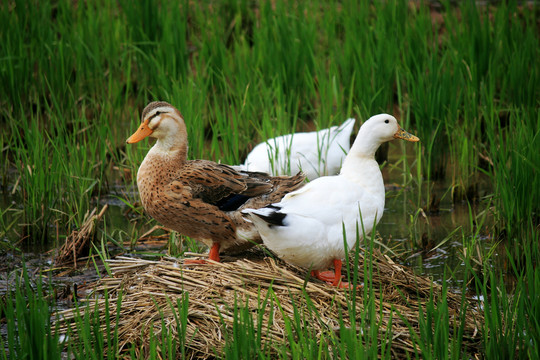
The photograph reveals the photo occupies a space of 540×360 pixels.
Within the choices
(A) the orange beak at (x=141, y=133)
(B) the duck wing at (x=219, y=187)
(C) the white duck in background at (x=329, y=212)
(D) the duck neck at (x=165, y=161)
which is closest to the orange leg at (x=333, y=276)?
(C) the white duck in background at (x=329, y=212)

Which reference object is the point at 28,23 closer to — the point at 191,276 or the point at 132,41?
the point at 132,41

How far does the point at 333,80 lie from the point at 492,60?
5.38ft

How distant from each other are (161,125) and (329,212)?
1.19 meters

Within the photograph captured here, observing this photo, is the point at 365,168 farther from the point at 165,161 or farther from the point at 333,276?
the point at 165,161

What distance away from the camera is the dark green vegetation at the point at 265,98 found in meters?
4.78

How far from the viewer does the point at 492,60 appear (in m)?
6.38

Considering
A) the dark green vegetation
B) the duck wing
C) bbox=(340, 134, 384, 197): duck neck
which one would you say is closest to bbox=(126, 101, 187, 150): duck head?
the duck wing

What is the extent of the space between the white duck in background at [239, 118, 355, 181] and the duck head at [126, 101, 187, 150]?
0.90m

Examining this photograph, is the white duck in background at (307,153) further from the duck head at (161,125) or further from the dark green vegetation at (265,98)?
the duck head at (161,125)

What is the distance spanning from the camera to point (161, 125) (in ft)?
13.5

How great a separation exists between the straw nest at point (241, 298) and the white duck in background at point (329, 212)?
15 centimetres

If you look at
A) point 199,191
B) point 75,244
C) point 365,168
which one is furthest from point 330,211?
point 75,244

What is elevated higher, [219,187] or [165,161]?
[165,161]

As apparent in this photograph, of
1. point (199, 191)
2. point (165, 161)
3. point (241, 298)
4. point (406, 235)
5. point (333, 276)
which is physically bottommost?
point (406, 235)
